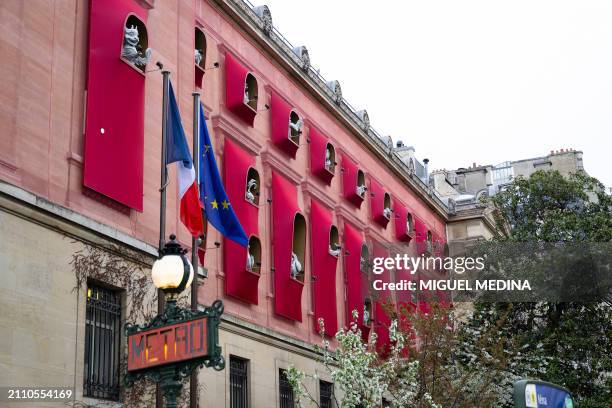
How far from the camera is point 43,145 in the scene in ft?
82.4

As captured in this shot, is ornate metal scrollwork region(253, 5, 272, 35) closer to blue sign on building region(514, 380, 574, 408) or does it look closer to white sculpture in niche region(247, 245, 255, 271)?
white sculpture in niche region(247, 245, 255, 271)

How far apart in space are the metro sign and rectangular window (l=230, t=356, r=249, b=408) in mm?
18380

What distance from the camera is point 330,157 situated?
45.4 meters

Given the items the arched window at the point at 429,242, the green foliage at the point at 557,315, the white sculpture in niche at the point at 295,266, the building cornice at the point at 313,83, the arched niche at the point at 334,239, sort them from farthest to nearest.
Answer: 1. the arched window at the point at 429,242
2. the arched niche at the point at 334,239
3. the green foliage at the point at 557,315
4. the white sculpture in niche at the point at 295,266
5. the building cornice at the point at 313,83

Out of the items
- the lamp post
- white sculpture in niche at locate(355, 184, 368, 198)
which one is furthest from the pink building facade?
the lamp post

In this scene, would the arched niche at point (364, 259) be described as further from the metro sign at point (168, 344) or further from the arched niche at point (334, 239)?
the metro sign at point (168, 344)

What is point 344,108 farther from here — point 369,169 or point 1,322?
point 1,322

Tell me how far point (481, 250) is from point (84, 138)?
82.2 ft

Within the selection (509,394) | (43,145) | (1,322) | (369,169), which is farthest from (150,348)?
(369,169)

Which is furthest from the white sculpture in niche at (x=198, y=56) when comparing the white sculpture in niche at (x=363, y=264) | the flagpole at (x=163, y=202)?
the white sculpture in niche at (x=363, y=264)

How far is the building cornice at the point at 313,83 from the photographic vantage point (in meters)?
37.8

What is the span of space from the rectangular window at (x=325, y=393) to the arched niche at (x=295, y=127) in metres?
9.75

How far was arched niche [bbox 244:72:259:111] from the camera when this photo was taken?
3812cm

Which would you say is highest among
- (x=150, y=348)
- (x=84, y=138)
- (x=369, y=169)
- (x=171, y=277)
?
(x=369, y=169)
